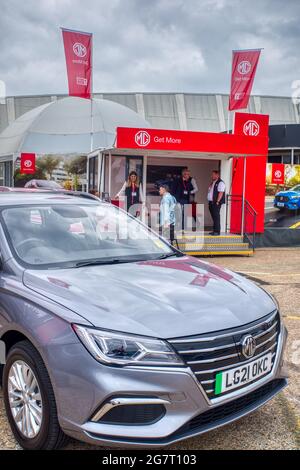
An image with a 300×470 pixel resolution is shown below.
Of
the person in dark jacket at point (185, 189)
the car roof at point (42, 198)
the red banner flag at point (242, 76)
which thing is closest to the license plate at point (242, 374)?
the car roof at point (42, 198)

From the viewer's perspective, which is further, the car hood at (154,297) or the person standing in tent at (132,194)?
the person standing in tent at (132,194)

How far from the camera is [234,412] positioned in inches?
109

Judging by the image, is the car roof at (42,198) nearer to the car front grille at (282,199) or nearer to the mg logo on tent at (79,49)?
the car front grille at (282,199)

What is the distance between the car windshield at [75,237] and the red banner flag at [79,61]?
1349cm

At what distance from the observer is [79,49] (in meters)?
16.4

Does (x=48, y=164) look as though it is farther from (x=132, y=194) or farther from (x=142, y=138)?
(x=142, y=138)

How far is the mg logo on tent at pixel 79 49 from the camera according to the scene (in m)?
16.3

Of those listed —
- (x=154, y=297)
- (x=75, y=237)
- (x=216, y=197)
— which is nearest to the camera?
(x=154, y=297)

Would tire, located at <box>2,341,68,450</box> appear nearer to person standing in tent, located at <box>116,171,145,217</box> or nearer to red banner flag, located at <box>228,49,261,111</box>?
person standing in tent, located at <box>116,171,145,217</box>

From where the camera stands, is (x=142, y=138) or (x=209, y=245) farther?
(x=209, y=245)

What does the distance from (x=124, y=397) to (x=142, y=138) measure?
10082 millimetres

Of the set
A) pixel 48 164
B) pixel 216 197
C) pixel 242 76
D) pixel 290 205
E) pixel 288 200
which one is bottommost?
pixel 290 205

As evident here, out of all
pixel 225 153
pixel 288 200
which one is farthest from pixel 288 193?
pixel 225 153

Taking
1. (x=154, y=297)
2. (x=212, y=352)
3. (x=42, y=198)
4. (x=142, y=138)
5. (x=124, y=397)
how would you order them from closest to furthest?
(x=124, y=397) < (x=212, y=352) < (x=154, y=297) < (x=42, y=198) < (x=142, y=138)
